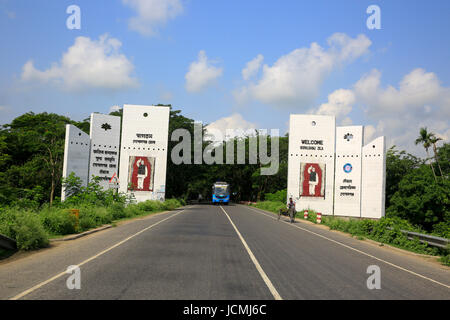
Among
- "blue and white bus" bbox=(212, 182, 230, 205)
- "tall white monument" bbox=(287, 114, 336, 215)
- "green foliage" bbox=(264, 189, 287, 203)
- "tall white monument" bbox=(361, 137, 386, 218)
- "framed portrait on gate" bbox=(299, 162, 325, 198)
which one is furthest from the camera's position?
"blue and white bus" bbox=(212, 182, 230, 205)

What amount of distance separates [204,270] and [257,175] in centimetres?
6697

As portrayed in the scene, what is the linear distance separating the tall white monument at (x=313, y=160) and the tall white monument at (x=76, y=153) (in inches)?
691

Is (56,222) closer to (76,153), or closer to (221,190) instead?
(76,153)

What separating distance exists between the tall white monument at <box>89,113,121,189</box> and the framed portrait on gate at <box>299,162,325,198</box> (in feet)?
55.4

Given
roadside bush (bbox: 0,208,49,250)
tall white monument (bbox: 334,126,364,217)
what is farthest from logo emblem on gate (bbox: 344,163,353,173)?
roadside bush (bbox: 0,208,49,250)

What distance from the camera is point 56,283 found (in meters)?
6.99

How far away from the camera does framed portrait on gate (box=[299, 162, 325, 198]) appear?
107ft

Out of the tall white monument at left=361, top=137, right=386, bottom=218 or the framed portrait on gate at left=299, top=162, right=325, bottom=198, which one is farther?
the framed portrait on gate at left=299, top=162, right=325, bottom=198

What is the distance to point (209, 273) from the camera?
8078mm

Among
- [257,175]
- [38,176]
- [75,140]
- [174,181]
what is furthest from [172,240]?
[257,175]

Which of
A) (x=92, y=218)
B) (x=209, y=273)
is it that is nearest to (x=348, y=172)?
(x=92, y=218)

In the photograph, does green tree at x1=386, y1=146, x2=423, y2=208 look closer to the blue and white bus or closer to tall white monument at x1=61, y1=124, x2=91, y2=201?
the blue and white bus

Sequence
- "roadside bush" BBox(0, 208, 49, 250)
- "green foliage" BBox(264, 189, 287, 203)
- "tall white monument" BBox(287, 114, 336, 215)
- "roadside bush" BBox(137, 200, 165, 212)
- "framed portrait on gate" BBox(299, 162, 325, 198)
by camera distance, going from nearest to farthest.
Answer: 1. "roadside bush" BBox(0, 208, 49, 250)
2. "tall white monument" BBox(287, 114, 336, 215)
3. "framed portrait on gate" BBox(299, 162, 325, 198)
4. "roadside bush" BBox(137, 200, 165, 212)
5. "green foliage" BBox(264, 189, 287, 203)
